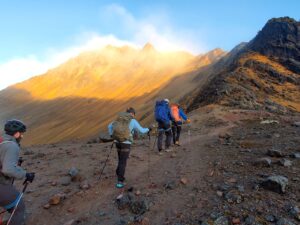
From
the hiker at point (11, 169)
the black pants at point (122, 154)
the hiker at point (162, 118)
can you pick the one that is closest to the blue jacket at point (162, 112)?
the hiker at point (162, 118)

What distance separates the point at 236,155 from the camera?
12.0 meters

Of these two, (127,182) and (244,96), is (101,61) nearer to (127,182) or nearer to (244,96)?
(244,96)

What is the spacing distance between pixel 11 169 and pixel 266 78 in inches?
1503

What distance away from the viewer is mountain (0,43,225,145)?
255ft

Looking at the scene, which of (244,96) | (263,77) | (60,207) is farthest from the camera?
(263,77)

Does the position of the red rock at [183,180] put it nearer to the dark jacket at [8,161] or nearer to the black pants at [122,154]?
the black pants at [122,154]

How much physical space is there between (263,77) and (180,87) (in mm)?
38568

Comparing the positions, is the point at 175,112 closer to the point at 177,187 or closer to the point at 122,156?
the point at 122,156

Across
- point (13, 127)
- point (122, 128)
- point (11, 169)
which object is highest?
point (13, 127)

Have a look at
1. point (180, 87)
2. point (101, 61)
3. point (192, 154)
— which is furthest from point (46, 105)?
point (192, 154)

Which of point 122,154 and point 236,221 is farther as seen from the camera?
point 122,154

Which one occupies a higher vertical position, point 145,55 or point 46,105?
point 145,55

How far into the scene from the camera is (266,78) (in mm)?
39906

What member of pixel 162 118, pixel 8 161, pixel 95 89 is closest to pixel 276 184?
pixel 8 161
